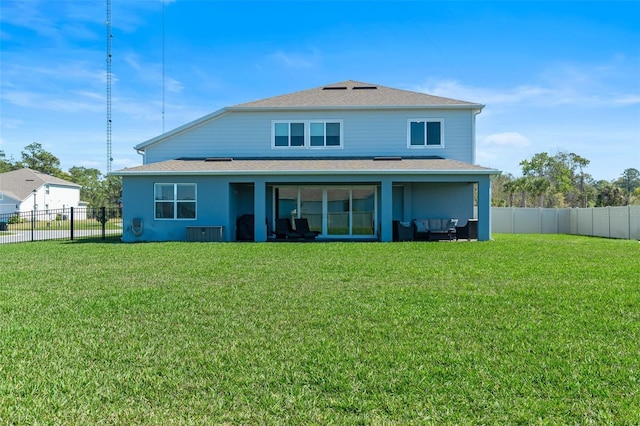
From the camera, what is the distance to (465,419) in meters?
3.04

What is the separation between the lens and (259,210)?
1672cm

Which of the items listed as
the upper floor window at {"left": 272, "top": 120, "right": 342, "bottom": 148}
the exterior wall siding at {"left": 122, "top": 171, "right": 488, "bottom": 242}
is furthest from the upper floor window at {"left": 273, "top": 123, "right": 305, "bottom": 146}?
the exterior wall siding at {"left": 122, "top": 171, "right": 488, "bottom": 242}

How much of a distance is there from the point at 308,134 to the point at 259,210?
178 inches

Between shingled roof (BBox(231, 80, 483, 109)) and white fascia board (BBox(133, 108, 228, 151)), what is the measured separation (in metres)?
0.85

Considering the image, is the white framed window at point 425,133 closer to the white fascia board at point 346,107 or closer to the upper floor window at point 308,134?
the white fascia board at point 346,107

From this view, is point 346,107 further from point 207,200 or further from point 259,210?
point 207,200

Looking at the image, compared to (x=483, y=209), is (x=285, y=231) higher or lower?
lower

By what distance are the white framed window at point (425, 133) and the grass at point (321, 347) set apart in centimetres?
1071

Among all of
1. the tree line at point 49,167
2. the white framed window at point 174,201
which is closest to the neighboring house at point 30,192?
the tree line at point 49,167

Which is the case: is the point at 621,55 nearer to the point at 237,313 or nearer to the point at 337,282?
the point at 337,282

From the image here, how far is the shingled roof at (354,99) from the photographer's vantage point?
18719mm

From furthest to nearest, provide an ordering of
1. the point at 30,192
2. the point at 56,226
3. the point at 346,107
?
the point at 30,192
the point at 56,226
the point at 346,107

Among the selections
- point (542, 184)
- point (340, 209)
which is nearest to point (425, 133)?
point (340, 209)

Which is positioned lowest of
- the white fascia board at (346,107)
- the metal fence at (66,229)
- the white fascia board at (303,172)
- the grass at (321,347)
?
the grass at (321,347)
